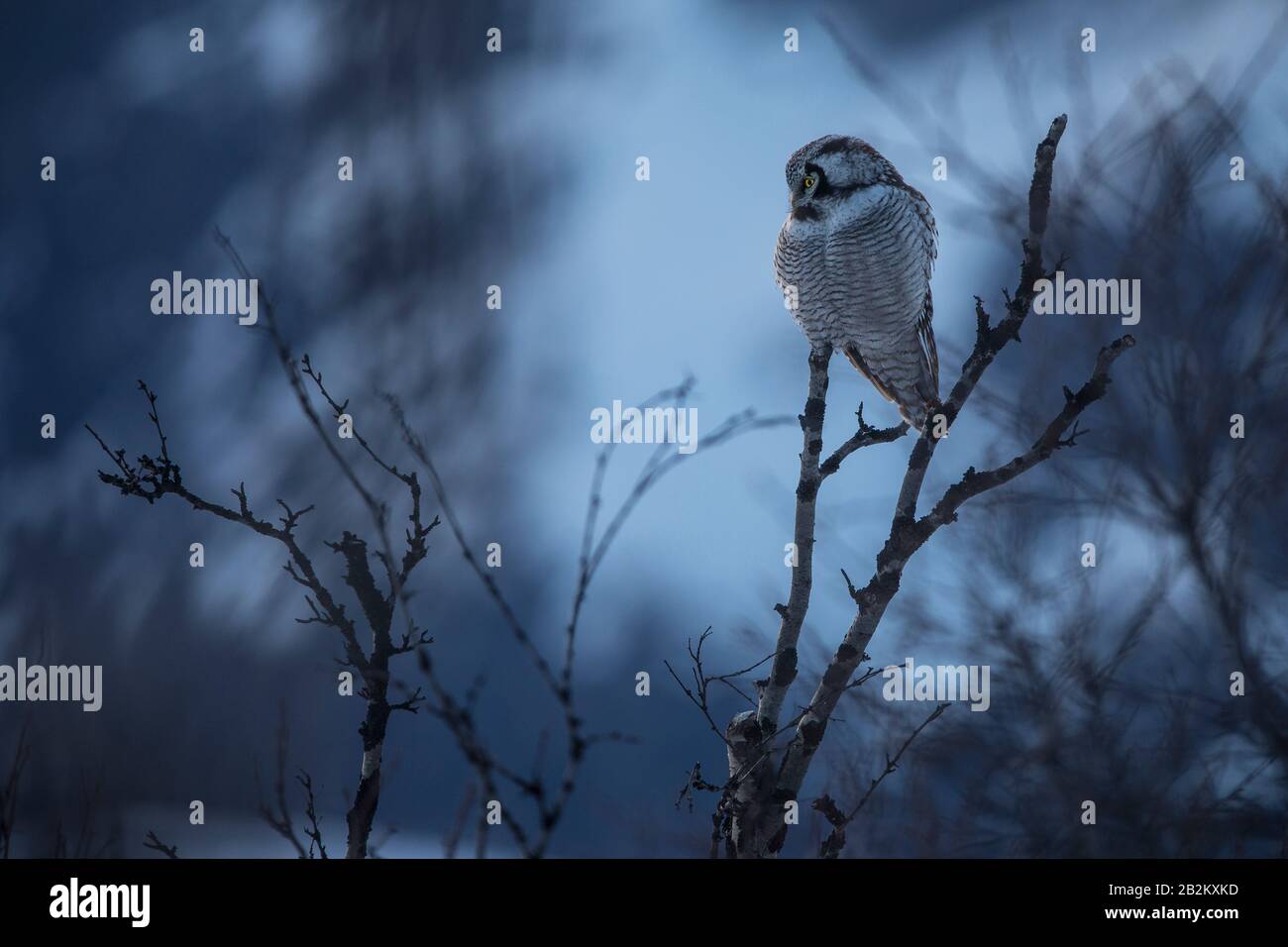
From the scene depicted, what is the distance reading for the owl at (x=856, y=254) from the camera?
3258mm

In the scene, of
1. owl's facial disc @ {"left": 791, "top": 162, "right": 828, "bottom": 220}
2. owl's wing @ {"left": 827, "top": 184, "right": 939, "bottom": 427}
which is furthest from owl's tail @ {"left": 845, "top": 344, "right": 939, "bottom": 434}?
owl's facial disc @ {"left": 791, "top": 162, "right": 828, "bottom": 220}

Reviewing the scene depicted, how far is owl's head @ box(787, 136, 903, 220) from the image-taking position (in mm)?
3287

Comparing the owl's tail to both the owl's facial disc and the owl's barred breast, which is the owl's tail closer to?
the owl's barred breast

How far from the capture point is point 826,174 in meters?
3.33

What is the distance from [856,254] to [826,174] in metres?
0.28

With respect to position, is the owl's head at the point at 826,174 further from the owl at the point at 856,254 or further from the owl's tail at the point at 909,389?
the owl's tail at the point at 909,389

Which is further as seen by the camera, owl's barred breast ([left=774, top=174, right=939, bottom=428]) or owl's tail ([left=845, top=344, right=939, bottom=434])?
owl's tail ([left=845, top=344, right=939, bottom=434])

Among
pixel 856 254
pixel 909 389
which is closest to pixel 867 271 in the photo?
pixel 856 254

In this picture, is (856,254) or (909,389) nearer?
(856,254)

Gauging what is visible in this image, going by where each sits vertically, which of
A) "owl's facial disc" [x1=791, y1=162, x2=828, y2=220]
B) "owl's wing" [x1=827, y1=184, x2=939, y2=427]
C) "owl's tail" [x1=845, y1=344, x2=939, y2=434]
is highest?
"owl's facial disc" [x1=791, y1=162, x2=828, y2=220]

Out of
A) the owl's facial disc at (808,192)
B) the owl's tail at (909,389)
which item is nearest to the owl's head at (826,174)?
the owl's facial disc at (808,192)

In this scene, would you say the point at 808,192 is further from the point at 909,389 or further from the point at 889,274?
the point at 909,389
